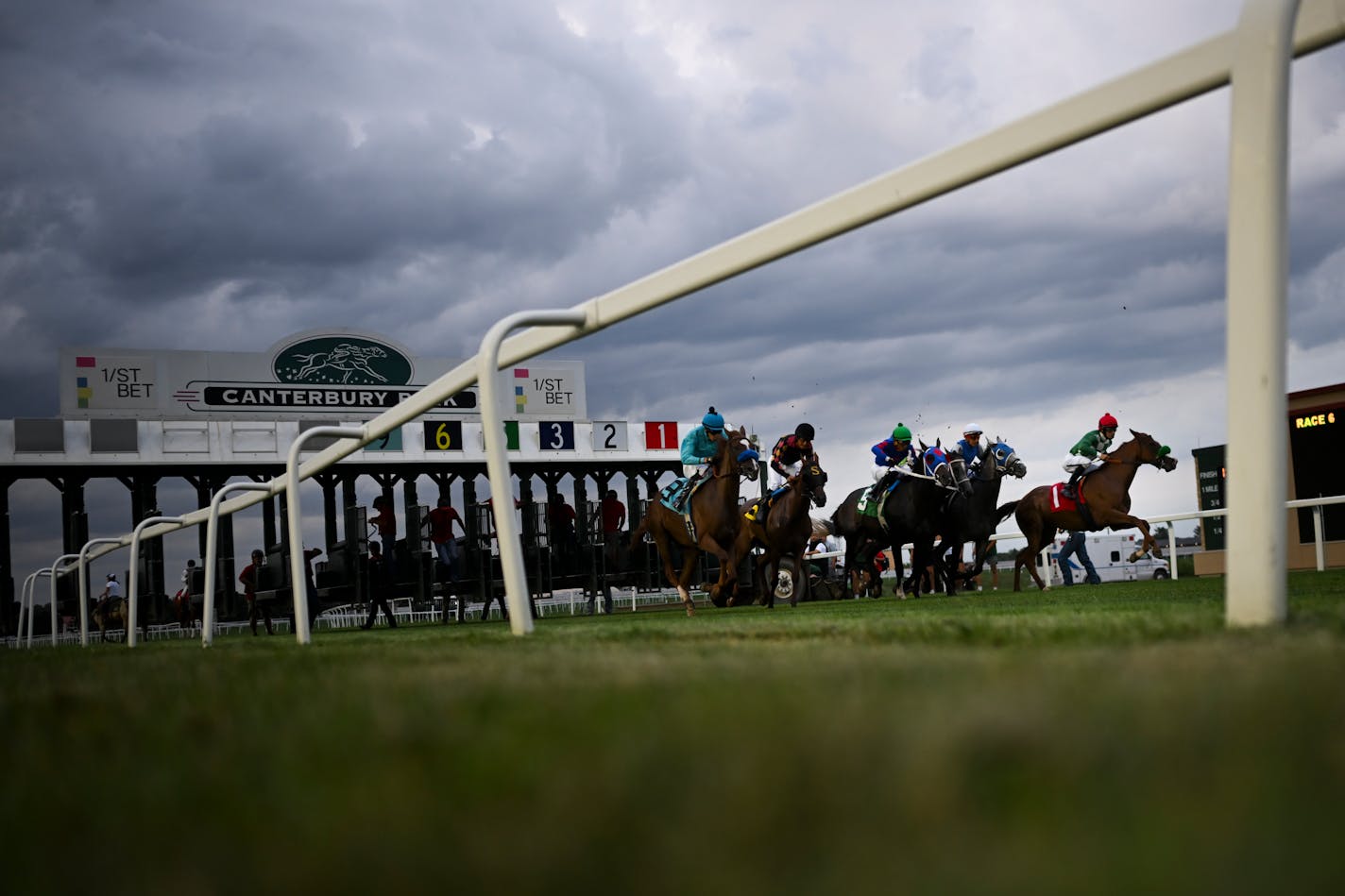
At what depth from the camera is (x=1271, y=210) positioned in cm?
229

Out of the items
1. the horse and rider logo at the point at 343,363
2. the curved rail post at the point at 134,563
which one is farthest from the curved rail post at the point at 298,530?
the horse and rider logo at the point at 343,363

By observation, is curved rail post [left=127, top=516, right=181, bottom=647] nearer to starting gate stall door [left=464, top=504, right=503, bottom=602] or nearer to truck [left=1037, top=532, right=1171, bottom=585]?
starting gate stall door [left=464, top=504, right=503, bottom=602]

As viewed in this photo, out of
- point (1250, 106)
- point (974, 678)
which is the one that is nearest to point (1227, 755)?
point (974, 678)

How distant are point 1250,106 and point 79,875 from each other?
234 cm

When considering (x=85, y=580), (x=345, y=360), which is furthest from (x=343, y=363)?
(x=85, y=580)

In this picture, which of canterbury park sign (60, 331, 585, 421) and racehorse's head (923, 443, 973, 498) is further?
canterbury park sign (60, 331, 585, 421)

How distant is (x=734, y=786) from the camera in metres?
0.85

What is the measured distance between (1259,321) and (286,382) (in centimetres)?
2718

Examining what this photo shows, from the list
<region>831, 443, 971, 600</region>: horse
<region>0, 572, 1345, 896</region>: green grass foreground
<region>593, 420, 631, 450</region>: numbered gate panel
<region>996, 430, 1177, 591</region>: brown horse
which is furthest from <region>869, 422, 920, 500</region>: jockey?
<region>593, 420, 631, 450</region>: numbered gate panel

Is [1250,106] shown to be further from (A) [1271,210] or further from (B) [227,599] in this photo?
(B) [227,599]

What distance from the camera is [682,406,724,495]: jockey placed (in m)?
11.7

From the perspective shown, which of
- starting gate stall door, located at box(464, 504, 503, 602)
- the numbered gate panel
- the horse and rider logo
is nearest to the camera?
starting gate stall door, located at box(464, 504, 503, 602)

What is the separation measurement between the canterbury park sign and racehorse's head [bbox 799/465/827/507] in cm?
1409

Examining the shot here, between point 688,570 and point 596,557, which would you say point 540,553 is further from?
point 688,570
